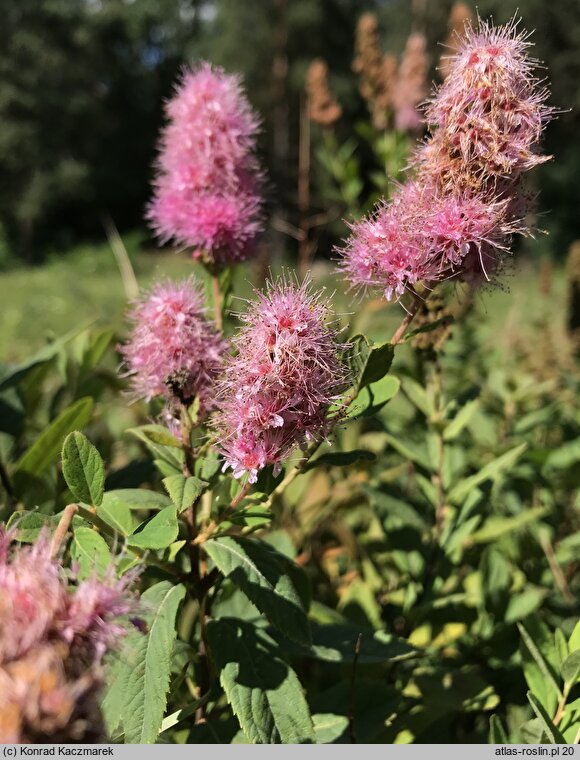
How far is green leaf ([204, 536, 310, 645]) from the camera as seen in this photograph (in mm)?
777

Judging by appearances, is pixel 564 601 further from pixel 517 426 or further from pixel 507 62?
pixel 507 62

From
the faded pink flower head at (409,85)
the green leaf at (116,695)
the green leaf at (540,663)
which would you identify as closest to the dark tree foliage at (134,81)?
the faded pink flower head at (409,85)

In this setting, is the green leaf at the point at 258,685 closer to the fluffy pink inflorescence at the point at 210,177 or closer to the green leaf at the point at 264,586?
the green leaf at the point at 264,586

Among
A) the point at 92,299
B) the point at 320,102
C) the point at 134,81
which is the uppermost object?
the point at 134,81

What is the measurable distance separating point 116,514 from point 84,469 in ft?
0.24

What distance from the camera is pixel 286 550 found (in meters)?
1.13

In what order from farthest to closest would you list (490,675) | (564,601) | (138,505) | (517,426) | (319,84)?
(319,84) → (517,426) → (564,601) → (490,675) → (138,505)

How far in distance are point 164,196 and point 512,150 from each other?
1.71ft

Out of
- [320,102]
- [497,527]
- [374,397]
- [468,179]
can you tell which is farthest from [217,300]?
[320,102]

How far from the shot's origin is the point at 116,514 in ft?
2.55

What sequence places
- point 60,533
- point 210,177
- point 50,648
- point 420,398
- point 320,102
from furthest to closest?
point 320,102 → point 420,398 → point 210,177 → point 60,533 → point 50,648

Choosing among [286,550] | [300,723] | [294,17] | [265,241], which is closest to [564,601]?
[286,550]

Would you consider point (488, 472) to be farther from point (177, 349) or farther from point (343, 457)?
point (177, 349)

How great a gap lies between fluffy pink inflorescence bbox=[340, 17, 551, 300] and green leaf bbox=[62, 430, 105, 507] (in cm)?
37
